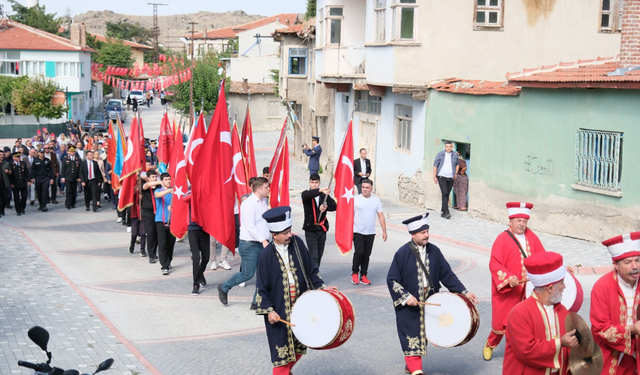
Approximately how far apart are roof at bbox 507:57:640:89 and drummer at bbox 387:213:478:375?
9010 millimetres

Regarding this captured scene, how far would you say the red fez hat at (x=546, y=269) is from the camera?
587 centimetres

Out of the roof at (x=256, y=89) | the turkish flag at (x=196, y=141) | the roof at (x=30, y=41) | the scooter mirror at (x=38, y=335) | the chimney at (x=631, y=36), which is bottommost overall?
the scooter mirror at (x=38, y=335)

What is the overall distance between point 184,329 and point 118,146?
1215 cm

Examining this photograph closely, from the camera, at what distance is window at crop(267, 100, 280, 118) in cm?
6069

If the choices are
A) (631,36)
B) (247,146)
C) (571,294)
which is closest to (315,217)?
(247,146)

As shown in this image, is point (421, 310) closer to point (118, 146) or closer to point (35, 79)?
point (118, 146)

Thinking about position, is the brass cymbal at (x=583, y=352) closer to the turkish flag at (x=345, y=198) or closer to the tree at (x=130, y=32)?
the turkish flag at (x=345, y=198)

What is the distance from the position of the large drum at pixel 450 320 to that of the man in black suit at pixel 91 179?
1717 centimetres

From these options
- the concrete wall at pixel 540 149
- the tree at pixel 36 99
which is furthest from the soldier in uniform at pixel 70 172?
the tree at pixel 36 99

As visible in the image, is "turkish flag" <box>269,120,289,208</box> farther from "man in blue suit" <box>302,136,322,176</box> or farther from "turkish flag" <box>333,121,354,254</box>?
"man in blue suit" <box>302,136,322,176</box>

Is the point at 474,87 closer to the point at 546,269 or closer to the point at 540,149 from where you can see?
the point at 540,149

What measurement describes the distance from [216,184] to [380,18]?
13.2 metres

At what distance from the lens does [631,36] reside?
17672 mm

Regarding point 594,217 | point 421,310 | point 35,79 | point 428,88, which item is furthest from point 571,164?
point 35,79
